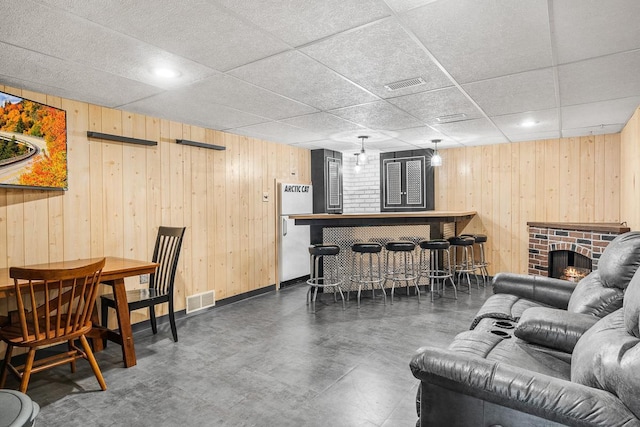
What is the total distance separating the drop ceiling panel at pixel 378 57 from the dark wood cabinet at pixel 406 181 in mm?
3872

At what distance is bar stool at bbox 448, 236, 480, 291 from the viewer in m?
5.75

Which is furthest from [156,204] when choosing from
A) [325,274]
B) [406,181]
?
[406,181]

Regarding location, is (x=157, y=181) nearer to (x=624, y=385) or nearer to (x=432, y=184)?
(x=624, y=385)

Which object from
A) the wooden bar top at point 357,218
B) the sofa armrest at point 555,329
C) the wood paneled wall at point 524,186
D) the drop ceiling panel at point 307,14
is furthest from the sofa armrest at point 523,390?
the wood paneled wall at point 524,186

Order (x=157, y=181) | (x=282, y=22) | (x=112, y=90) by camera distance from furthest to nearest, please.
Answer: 1. (x=157, y=181)
2. (x=112, y=90)
3. (x=282, y=22)

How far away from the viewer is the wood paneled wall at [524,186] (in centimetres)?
559

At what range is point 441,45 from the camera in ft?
7.96

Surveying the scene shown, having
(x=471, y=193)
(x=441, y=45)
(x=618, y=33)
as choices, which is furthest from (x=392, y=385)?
(x=471, y=193)

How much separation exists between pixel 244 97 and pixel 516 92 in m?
2.52

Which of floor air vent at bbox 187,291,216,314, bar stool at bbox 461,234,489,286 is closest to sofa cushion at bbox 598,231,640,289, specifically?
bar stool at bbox 461,234,489,286

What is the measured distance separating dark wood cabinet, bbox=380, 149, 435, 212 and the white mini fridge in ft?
5.40

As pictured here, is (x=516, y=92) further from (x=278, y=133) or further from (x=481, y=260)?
(x=481, y=260)

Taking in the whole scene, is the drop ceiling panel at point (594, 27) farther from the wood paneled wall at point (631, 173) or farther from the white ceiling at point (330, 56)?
the wood paneled wall at point (631, 173)

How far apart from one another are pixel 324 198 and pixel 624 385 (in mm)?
5613
